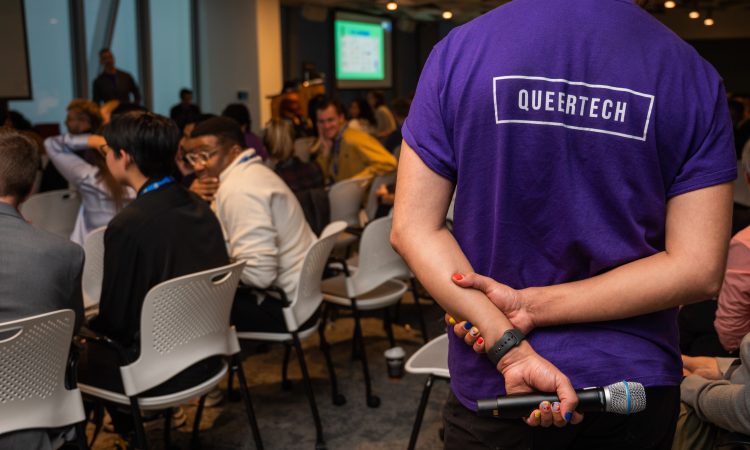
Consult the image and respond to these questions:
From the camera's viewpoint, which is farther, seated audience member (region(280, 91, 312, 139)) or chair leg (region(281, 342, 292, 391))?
seated audience member (region(280, 91, 312, 139))

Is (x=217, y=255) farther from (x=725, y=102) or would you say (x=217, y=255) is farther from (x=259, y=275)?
(x=725, y=102)

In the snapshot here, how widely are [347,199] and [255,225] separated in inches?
64.8

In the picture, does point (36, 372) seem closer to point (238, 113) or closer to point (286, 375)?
point (286, 375)

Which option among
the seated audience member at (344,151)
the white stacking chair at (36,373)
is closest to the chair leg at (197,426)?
the white stacking chair at (36,373)

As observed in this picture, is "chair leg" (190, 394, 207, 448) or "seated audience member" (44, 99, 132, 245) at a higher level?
"seated audience member" (44, 99, 132, 245)

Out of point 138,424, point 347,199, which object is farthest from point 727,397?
point 347,199

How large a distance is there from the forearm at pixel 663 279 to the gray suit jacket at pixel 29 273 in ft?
4.85

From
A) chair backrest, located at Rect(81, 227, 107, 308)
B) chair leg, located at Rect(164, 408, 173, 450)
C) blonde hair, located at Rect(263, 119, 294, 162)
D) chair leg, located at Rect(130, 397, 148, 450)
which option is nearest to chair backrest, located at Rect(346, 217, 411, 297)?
chair leg, located at Rect(164, 408, 173, 450)

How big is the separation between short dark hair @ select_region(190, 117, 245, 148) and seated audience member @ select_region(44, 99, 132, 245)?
582mm

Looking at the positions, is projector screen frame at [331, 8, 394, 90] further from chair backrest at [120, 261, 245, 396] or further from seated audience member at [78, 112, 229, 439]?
chair backrest at [120, 261, 245, 396]

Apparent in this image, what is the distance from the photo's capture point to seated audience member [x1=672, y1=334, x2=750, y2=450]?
166cm

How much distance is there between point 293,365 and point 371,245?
1.02 m

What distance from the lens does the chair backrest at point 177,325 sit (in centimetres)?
230

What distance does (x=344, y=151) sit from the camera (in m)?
5.57
